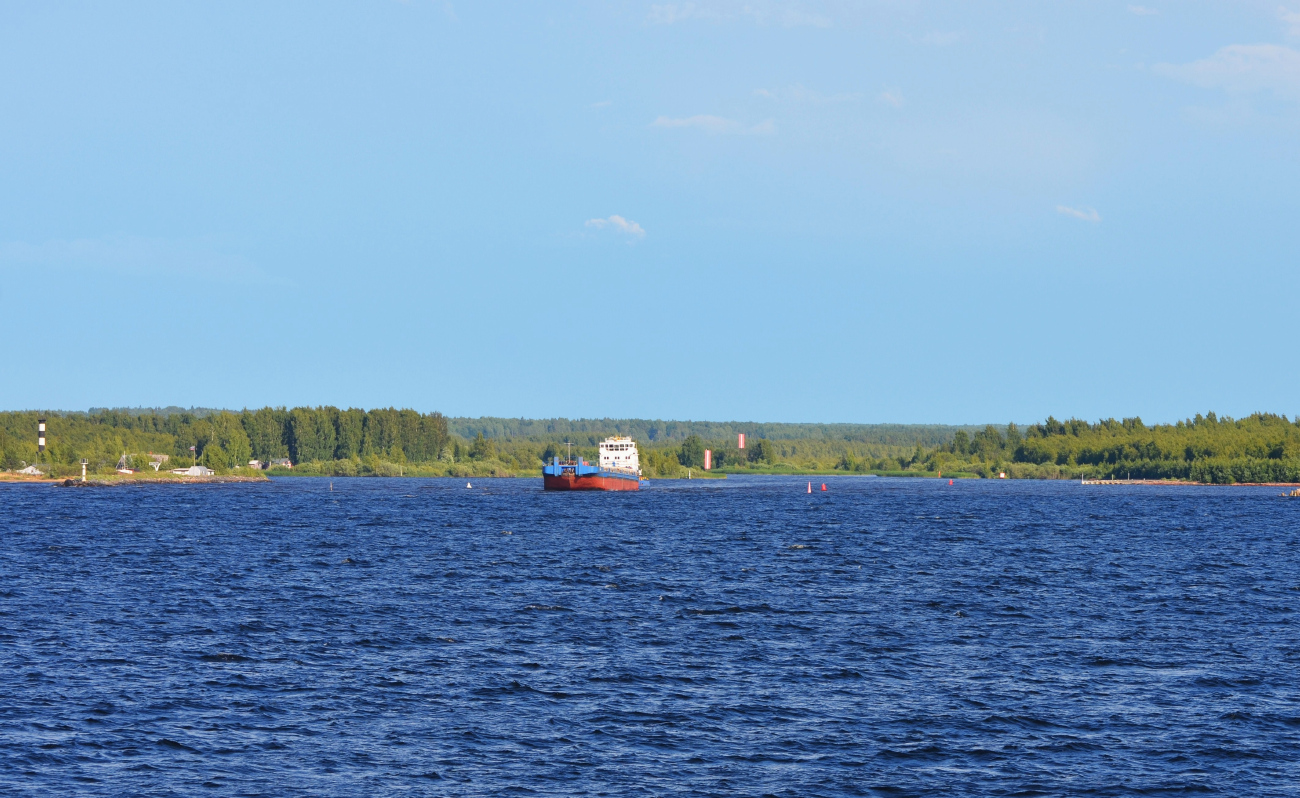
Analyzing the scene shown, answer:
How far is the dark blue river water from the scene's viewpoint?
26.9 metres

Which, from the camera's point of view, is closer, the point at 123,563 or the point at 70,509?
the point at 123,563

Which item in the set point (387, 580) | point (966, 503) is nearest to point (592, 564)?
point (387, 580)

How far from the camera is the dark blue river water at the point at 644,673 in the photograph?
88.1 ft

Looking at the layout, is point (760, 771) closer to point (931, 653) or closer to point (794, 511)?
point (931, 653)

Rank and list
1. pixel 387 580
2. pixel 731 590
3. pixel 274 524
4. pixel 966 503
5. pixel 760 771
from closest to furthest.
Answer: pixel 760 771, pixel 731 590, pixel 387 580, pixel 274 524, pixel 966 503

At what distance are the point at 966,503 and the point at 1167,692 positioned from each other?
15166cm

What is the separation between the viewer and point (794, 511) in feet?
502

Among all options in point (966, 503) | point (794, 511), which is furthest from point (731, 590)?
point (966, 503)

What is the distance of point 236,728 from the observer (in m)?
30.3

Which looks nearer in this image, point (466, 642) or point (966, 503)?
point (466, 642)

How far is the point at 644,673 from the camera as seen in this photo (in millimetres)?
37781

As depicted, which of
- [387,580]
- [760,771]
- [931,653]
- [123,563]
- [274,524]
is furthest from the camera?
[274,524]

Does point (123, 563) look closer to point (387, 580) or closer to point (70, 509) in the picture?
point (387, 580)

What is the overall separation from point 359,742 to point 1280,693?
2556 centimetres
